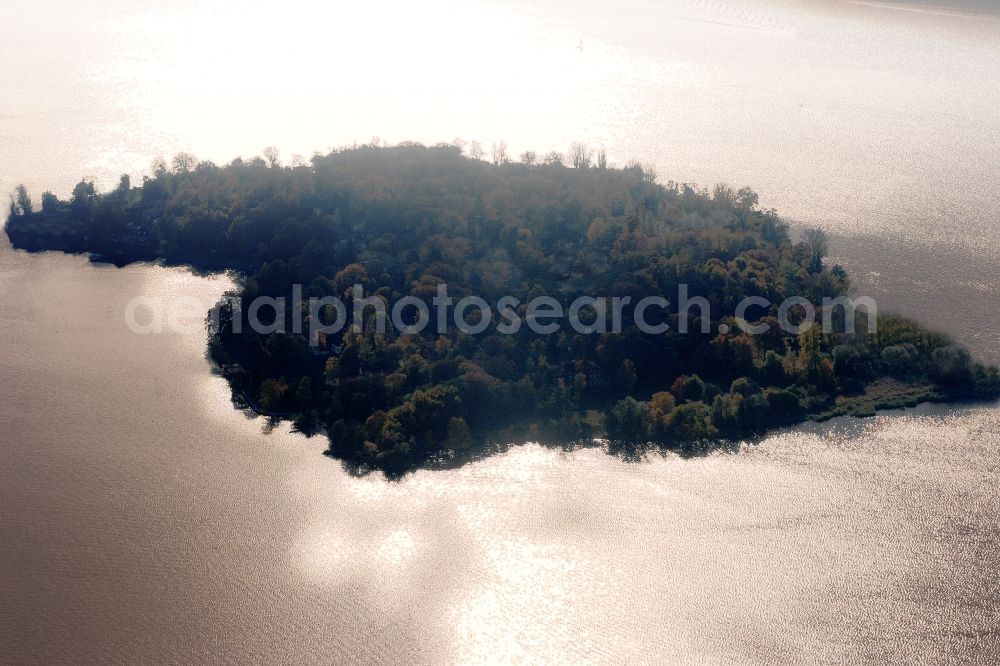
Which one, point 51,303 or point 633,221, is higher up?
point 633,221

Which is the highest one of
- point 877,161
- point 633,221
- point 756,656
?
point 877,161

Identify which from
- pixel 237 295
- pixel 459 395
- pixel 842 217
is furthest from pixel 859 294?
pixel 237 295

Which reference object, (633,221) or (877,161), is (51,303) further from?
(877,161)

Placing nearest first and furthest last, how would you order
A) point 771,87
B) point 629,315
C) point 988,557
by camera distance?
point 988,557 → point 629,315 → point 771,87

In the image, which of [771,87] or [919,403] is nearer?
[919,403]

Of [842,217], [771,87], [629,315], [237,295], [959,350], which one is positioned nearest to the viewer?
[959,350]

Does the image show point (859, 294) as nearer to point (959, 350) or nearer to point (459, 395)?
point (959, 350)
